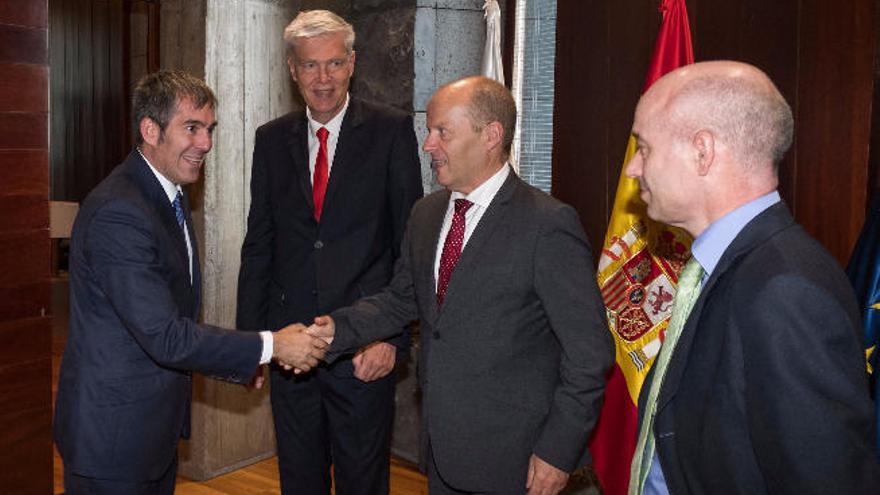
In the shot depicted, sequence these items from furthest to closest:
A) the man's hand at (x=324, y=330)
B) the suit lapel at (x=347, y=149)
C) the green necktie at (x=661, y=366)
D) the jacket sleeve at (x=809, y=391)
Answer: the suit lapel at (x=347, y=149), the man's hand at (x=324, y=330), the green necktie at (x=661, y=366), the jacket sleeve at (x=809, y=391)

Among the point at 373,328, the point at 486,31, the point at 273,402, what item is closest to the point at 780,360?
the point at 373,328

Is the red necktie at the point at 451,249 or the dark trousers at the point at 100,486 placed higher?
the red necktie at the point at 451,249

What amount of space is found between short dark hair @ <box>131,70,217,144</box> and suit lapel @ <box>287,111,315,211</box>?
1.88ft

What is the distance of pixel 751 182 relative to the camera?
4.25 feet

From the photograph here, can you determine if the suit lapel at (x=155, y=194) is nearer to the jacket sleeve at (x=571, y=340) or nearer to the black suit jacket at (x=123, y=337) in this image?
the black suit jacket at (x=123, y=337)

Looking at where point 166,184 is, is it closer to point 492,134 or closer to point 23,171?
point 492,134

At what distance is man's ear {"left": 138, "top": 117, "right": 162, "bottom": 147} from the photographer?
2178mm

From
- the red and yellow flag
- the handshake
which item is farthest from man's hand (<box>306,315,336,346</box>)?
the red and yellow flag

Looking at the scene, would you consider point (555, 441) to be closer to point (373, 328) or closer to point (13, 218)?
point (373, 328)

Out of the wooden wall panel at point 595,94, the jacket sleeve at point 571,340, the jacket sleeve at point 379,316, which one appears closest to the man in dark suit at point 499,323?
the jacket sleeve at point 571,340

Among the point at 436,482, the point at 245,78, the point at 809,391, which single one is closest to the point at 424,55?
the point at 245,78

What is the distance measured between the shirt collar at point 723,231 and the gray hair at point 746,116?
6cm

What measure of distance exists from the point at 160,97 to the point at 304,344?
781mm

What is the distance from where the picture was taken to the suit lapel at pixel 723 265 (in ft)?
4.13
